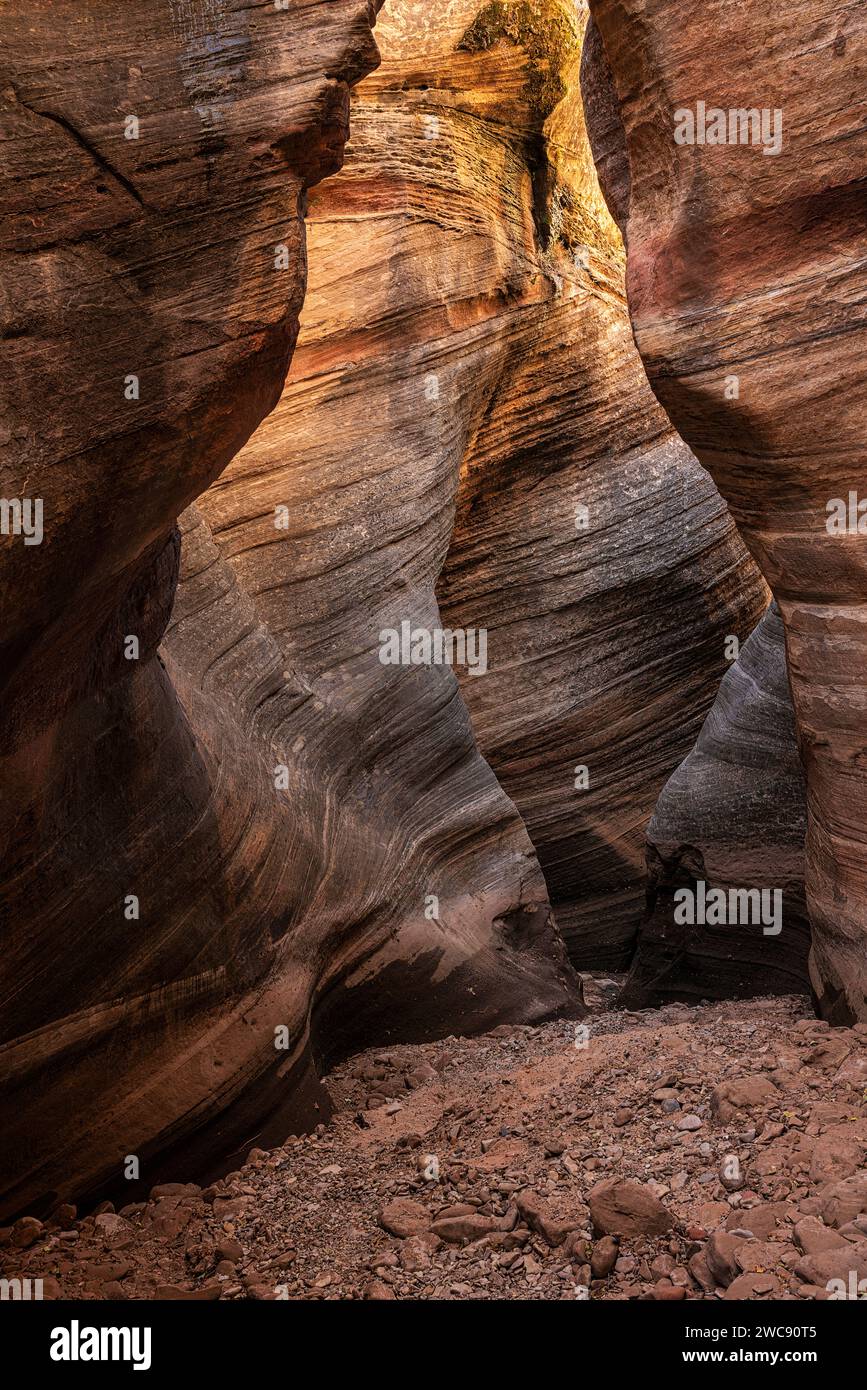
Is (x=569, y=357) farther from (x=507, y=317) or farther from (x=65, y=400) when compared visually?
(x=65, y=400)

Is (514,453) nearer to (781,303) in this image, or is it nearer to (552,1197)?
(781,303)

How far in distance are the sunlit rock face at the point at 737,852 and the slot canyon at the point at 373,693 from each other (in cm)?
4

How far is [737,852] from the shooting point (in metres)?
8.22

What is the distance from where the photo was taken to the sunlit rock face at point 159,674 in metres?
3.75

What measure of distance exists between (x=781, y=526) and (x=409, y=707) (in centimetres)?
329

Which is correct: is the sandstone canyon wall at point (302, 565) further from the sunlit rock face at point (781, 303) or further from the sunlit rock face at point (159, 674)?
the sunlit rock face at point (781, 303)

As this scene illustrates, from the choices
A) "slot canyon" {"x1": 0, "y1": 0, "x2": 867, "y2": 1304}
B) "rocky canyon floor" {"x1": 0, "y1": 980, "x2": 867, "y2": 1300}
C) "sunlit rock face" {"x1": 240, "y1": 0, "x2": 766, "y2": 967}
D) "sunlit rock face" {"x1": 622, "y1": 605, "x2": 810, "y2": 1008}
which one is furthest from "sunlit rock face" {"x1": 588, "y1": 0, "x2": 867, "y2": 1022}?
"sunlit rock face" {"x1": 240, "y1": 0, "x2": 766, "y2": 967}

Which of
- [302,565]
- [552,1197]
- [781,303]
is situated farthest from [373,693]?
[552,1197]

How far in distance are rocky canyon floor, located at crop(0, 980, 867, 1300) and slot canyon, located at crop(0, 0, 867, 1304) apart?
2 centimetres

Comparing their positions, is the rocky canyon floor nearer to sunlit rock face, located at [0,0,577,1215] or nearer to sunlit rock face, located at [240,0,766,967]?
sunlit rock face, located at [0,0,577,1215]

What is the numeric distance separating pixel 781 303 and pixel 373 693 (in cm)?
383

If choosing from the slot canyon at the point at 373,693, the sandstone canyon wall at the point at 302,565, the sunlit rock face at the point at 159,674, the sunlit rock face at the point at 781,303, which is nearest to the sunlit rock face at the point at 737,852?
the slot canyon at the point at 373,693

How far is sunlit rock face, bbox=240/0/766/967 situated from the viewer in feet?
30.2

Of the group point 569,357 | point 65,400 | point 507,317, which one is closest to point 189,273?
point 65,400
